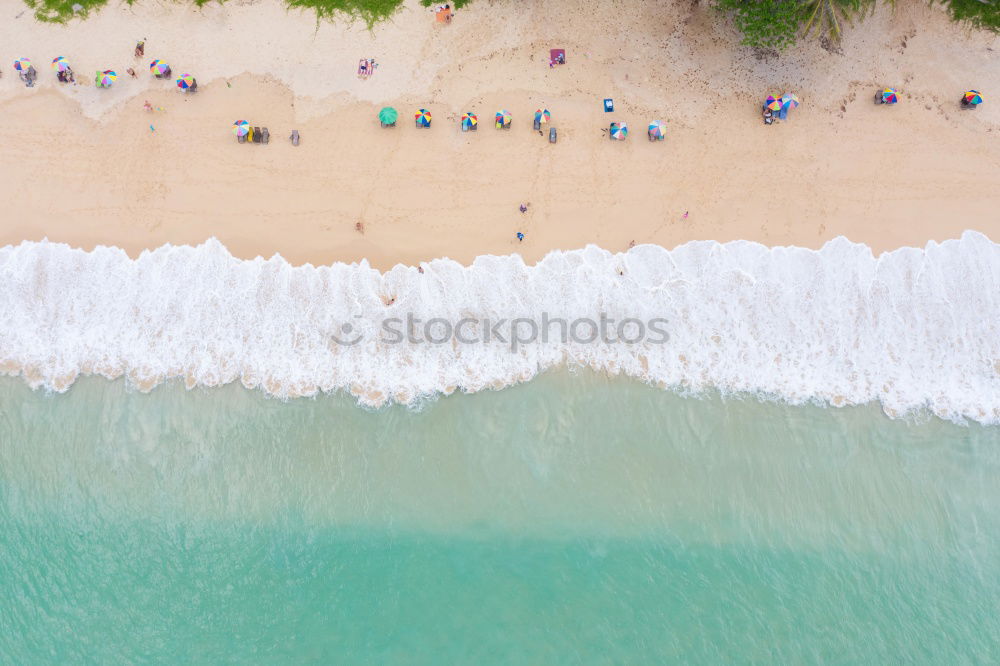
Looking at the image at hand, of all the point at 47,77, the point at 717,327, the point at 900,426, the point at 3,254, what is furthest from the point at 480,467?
the point at 47,77

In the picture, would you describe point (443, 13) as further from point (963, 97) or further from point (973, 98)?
point (973, 98)

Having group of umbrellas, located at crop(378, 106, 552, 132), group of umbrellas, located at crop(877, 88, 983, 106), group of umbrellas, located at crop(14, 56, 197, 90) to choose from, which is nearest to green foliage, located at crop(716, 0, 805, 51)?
group of umbrellas, located at crop(877, 88, 983, 106)

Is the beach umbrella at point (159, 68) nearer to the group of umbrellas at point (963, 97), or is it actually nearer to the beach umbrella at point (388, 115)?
the beach umbrella at point (388, 115)

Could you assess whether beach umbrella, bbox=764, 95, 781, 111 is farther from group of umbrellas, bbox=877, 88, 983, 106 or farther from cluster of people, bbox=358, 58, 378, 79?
cluster of people, bbox=358, 58, 378, 79

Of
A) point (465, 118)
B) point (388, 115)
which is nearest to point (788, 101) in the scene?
point (465, 118)

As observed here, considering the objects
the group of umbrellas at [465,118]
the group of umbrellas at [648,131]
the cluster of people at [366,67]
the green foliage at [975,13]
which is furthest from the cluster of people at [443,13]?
the green foliage at [975,13]

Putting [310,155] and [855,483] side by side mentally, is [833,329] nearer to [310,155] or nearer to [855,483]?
[855,483]
